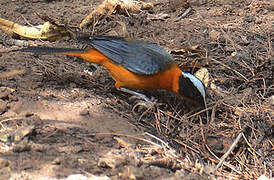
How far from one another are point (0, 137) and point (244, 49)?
3.83 metres

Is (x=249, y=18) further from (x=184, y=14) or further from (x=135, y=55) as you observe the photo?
(x=135, y=55)

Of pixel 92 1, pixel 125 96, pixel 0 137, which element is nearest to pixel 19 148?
pixel 0 137

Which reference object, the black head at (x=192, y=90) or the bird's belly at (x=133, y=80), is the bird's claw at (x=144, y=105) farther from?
the black head at (x=192, y=90)

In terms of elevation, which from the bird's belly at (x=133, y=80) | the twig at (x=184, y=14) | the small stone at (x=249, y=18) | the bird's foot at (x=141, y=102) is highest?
the small stone at (x=249, y=18)

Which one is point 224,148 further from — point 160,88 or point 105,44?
point 105,44

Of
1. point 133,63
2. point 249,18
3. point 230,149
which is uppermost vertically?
point 249,18

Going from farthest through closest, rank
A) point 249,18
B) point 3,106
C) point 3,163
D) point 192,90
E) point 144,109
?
point 249,18 → point 192,90 → point 144,109 → point 3,106 → point 3,163

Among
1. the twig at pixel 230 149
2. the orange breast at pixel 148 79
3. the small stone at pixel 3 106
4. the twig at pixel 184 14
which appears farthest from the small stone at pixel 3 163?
the twig at pixel 184 14

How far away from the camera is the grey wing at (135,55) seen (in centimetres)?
482

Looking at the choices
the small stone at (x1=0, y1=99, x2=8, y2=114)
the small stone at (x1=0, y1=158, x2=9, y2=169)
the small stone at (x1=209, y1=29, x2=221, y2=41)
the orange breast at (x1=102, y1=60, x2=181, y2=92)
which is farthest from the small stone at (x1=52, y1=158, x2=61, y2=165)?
the small stone at (x1=209, y1=29, x2=221, y2=41)

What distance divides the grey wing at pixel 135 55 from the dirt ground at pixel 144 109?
0.38 meters

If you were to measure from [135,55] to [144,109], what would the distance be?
841 mm

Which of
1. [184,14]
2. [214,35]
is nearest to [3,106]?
[214,35]

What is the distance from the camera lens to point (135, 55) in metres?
4.95
